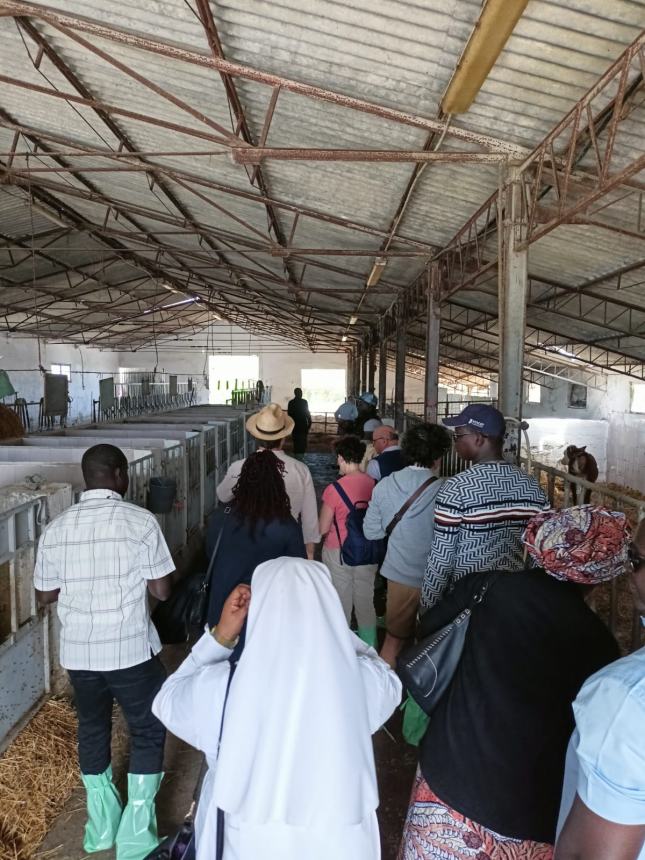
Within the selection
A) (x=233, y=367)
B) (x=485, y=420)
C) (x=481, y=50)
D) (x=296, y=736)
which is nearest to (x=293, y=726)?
(x=296, y=736)

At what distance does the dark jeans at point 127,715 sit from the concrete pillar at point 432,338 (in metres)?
7.51

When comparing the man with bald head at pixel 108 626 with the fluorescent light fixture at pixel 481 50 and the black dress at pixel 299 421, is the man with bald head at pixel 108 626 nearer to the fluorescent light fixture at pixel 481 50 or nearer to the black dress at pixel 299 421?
the fluorescent light fixture at pixel 481 50

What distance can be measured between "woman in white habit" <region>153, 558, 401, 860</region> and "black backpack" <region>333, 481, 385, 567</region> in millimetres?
2252

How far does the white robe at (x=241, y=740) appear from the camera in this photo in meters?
1.38

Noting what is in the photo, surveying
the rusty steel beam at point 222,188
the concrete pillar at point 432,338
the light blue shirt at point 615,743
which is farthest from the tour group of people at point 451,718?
the concrete pillar at point 432,338

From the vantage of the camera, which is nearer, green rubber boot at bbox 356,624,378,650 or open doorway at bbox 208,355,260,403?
green rubber boot at bbox 356,624,378,650

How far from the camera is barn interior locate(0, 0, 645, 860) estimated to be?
150 inches

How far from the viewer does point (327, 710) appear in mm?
1376

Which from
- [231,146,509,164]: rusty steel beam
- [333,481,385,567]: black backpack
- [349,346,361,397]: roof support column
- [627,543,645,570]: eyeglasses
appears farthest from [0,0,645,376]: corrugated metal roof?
[349,346,361,397]: roof support column

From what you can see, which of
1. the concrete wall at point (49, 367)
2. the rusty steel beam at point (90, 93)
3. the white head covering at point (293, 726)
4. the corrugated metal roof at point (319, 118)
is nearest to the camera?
the white head covering at point (293, 726)

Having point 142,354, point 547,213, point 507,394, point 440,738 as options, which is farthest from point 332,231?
point 142,354

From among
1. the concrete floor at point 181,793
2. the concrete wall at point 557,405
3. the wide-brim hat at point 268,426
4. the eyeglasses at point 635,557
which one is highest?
the concrete wall at point 557,405

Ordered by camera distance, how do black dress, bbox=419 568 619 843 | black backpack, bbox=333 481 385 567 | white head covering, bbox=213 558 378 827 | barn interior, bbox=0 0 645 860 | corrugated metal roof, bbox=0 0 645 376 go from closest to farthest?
1. white head covering, bbox=213 558 378 827
2. black dress, bbox=419 568 619 843
3. black backpack, bbox=333 481 385 567
4. barn interior, bbox=0 0 645 860
5. corrugated metal roof, bbox=0 0 645 376

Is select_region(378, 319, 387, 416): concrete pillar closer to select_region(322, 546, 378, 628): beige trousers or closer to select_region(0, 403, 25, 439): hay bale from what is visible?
select_region(0, 403, 25, 439): hay bale
